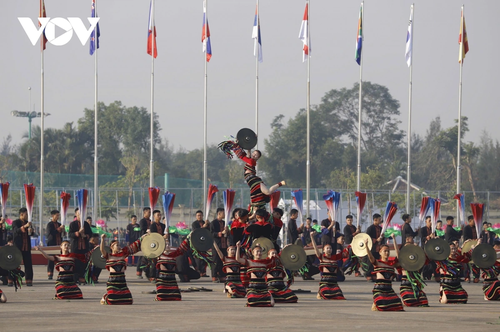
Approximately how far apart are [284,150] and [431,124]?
18.7m

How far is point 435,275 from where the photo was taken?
2133 cm

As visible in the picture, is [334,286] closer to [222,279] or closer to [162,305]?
[162,305]

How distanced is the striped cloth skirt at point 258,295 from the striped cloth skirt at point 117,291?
2.01m

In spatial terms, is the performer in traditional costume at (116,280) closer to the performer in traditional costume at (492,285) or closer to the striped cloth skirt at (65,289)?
the striped cloth skirt at (65,289)

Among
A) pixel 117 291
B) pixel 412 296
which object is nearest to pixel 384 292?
pixel 412 296

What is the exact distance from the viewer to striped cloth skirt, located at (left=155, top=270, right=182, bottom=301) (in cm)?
1398

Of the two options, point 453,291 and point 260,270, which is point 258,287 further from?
point 453,291

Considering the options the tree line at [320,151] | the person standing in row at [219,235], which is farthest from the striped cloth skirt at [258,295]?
the tree line at [320,151]

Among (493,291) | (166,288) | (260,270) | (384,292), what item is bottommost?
(493,291)

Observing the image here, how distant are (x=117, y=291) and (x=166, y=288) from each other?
1.06 metres

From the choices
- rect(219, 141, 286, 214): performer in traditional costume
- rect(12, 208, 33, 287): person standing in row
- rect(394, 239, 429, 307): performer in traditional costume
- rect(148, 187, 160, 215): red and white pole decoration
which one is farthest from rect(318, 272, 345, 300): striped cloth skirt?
rect(148, 187, 160, 215): red and white pole decoration

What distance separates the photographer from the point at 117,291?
1323cm

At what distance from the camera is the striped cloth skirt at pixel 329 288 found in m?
14.7

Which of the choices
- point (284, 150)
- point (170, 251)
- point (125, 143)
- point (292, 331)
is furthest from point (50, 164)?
point (292, 331)
